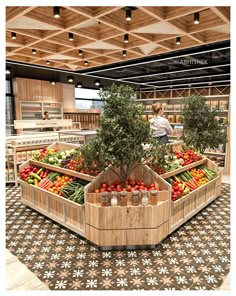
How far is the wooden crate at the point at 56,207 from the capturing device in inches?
136

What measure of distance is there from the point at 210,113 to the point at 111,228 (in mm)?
3501

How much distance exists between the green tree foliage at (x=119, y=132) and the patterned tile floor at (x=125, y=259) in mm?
1163

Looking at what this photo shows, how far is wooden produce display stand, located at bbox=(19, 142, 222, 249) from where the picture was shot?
3.06m

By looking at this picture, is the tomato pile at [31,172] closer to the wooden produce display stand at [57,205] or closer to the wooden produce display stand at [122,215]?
the wooden produce display stand at [57,205]

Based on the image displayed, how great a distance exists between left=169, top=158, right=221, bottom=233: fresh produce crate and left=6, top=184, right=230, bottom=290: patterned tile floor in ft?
0.50

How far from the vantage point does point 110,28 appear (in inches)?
189

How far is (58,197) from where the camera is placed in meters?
3.71

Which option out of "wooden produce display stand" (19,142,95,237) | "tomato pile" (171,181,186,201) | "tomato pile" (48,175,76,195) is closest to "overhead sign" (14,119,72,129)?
"wooden produce display stand" (19,142,95,237)

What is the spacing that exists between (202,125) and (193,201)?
6.24 ft

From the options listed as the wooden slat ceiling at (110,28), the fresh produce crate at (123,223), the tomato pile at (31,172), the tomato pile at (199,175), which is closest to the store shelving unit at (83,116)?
the wooden slat ceiling at (110,28)

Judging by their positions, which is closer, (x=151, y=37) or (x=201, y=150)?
(x=151, y=37)

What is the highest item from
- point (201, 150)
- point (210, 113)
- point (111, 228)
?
point (210, 113)
